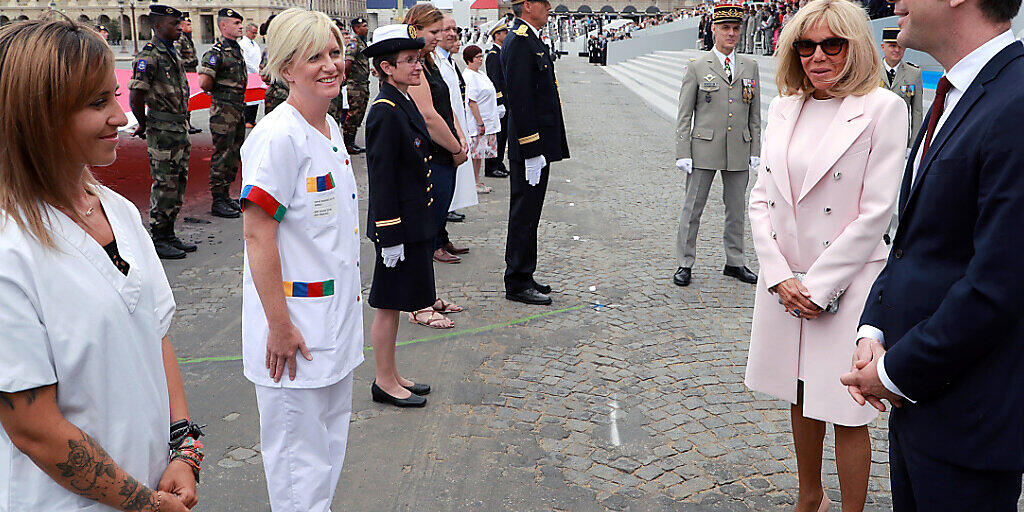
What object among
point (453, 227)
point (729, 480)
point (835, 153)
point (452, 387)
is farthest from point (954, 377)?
point (453, 227)

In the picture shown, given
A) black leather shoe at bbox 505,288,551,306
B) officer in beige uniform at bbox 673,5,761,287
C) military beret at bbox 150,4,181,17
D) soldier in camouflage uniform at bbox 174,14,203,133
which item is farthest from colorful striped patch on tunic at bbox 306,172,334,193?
soldier in camouflage uniform at bbox 174,14,203,133

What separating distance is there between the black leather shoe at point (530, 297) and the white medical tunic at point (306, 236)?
329cm

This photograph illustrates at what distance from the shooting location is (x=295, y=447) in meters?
2.76

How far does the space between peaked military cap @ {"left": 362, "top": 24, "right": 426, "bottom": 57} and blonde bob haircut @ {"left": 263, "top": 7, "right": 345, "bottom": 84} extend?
4.32 ft

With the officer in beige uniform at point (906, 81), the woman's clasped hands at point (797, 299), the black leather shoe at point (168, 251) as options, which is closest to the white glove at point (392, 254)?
the woman's clasped hands at point (797, 299)

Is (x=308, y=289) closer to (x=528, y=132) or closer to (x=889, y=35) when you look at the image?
(x=528, y=132)

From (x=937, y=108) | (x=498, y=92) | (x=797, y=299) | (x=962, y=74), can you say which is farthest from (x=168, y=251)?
(x=962, y=74)

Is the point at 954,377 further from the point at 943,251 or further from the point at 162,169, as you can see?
the point at 162,169

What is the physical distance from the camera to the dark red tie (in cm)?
198

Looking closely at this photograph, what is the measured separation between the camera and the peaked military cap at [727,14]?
630 cm

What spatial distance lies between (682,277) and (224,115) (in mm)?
5680

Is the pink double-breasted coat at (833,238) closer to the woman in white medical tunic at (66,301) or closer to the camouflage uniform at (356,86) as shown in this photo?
the woman in white medical tunic at (66,301)

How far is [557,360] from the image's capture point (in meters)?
4.97

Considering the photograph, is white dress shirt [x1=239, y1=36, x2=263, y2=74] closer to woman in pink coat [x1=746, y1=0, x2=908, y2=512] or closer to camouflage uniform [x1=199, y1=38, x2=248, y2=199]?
camouflage uniform [x1=199, y1=38, x2=248, y2=199]
